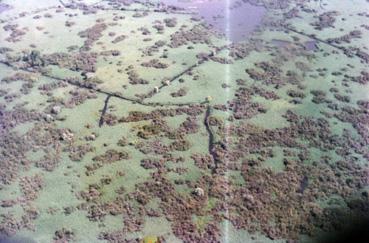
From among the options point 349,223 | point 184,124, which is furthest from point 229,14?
point 349,223

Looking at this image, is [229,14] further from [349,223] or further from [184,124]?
[349,223]

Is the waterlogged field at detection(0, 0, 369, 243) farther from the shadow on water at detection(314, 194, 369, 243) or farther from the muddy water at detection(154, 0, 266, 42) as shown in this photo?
the muddy water at detection(154, 0, 266, 42)

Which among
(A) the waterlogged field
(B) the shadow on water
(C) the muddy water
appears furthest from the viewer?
(C) the muddy water

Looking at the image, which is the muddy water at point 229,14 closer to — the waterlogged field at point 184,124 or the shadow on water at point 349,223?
the waterlogged field at point 184,124

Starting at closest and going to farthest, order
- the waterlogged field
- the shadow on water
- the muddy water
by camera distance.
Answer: the shadow on water → the waterlogged field → the muddy water

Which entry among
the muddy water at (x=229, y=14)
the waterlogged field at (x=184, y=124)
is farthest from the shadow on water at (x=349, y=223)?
the muddy water at (x=229, y=14)

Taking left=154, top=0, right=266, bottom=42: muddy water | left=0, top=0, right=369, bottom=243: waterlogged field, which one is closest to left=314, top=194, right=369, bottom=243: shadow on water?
left=0, top=0, right=369, bottom=243: waterlogged field

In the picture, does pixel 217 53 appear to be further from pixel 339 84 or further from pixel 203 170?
pixel 203 170
